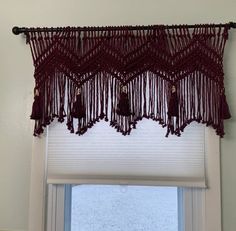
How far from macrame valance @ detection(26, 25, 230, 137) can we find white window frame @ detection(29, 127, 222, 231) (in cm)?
Answer: 9

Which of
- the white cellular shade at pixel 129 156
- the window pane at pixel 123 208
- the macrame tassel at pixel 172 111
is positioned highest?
the macrame tassel at pixel 172 111

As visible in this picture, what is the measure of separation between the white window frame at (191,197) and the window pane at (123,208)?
0.06 metres

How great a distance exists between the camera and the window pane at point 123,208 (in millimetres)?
1627

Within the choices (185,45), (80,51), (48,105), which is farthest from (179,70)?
(48,105)

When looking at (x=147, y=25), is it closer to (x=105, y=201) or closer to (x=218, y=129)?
(x=218, y=129)

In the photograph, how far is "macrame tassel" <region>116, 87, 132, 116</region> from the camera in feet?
4.95

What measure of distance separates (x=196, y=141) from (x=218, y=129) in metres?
0.11

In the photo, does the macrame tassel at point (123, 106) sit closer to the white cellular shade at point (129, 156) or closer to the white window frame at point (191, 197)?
the white cellular shade at point (129, 156)

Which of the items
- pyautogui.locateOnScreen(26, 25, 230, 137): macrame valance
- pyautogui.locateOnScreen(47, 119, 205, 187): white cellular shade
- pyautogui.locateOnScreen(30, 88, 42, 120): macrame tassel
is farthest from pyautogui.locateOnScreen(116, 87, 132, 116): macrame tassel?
pyautogui.locateOnScreen(30, 88, 42, 120): macrame tassel

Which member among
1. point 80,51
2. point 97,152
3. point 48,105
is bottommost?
point 97,152

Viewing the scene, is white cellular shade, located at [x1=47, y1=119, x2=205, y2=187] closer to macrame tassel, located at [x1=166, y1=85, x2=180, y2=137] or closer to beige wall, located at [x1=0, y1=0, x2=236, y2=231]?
macrame tassel, located at [x1=166, y1=85, x2=180, y2=137]

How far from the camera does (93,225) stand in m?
1.66

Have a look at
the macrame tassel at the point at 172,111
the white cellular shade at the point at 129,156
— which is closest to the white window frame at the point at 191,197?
the white cellular shade at the point at 129,156

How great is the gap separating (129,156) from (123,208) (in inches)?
10.5
